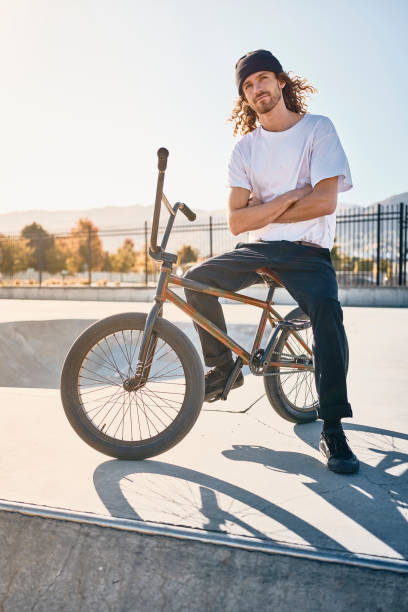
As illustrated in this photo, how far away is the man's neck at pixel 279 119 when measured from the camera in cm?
281

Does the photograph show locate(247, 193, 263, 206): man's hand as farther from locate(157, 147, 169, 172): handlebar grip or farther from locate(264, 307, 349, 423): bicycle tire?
locate(264, 307, 349, 423): bicycle tire

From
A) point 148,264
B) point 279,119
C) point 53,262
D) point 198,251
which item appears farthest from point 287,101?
point 53,262

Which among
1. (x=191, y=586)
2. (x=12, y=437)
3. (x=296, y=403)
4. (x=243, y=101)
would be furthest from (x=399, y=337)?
(x=191, y=586)

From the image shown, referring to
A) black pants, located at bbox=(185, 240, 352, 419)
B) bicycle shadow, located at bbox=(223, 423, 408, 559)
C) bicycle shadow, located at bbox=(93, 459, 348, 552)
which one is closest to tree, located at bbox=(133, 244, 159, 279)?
black pants, located at bbox=(185, 240, 352, 419)

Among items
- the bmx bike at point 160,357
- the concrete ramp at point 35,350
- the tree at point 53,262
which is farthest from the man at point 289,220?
the tree at point 53,262

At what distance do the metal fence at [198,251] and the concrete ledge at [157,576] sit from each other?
11.7 metres

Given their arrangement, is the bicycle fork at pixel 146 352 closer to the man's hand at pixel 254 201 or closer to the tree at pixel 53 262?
the man's hand at pixel 254 201

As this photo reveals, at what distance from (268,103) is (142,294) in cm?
1475

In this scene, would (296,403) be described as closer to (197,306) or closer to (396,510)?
(197,306)

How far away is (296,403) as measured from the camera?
3.47 meters

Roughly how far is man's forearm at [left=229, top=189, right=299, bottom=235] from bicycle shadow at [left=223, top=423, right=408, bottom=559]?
48.6 inches

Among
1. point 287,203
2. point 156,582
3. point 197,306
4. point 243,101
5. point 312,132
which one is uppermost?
point 243,101

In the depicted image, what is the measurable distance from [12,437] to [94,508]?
122 cm

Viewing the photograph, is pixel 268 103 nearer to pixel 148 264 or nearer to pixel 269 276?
pixel 269 276
